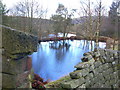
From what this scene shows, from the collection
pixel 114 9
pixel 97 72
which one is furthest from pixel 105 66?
pixel 114 9

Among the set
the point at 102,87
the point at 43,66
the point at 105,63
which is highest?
the point at 105,63

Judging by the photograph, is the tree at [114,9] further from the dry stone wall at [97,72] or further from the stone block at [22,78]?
the stone block at [22,78]

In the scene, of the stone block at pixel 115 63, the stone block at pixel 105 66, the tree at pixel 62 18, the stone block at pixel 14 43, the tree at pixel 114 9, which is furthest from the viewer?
the tree at pixel 62 18

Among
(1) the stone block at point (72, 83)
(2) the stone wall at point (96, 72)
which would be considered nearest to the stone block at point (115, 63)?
(2) the stone wall at point (96, 72)

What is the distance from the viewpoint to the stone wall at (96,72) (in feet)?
8.63

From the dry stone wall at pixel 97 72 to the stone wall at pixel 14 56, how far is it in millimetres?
1563

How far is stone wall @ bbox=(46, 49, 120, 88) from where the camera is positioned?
263cm

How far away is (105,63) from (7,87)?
3274 millimetres

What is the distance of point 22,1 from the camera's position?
587 inches

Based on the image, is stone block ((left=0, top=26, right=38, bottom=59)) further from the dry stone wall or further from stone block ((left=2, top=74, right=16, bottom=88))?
the dry stone wall

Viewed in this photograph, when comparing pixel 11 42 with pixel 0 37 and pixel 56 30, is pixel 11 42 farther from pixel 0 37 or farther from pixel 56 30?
pixel 56 30

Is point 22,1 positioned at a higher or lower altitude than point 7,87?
higher

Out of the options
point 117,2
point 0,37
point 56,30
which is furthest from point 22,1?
point 0,37

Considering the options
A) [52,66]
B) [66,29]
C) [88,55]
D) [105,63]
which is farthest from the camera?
[66,29]
